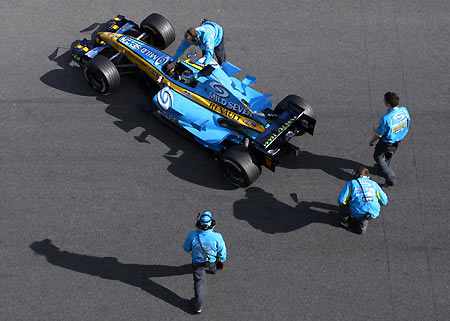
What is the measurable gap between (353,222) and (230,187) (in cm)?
221

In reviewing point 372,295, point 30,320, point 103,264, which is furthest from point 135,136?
point 372,295

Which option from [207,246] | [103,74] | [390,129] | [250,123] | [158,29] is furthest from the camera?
[158,29]

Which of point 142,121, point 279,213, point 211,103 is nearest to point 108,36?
→ point 142,121

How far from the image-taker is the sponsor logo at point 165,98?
9533mm

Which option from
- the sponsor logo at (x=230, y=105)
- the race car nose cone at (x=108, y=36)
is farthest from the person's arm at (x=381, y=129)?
the race car nose cone at (x=108, y=36)

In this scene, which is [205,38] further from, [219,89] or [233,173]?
[233,173]

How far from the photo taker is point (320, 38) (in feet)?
36.8

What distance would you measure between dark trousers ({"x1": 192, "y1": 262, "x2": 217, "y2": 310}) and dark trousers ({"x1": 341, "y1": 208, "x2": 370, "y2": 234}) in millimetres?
2468

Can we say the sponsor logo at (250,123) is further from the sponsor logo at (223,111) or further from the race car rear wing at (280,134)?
the race car rear wing at (280,134)

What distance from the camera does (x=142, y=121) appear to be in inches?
398

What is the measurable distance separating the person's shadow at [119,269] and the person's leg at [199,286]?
1.28ft

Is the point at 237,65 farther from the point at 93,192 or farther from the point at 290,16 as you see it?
the point at 93,192

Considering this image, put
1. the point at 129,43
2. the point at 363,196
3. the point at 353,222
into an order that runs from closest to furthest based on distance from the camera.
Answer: the point at 363,196, the point at 353,222, the point at 129,43

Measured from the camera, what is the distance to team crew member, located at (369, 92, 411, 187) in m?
8.27
